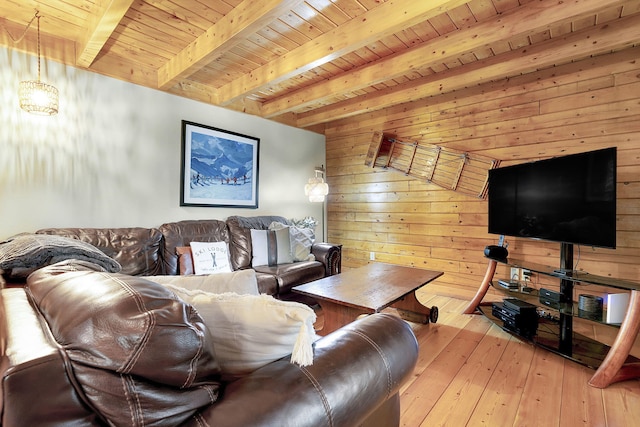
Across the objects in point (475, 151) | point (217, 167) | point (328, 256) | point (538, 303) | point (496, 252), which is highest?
point (475, 151)

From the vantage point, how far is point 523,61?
109 inches

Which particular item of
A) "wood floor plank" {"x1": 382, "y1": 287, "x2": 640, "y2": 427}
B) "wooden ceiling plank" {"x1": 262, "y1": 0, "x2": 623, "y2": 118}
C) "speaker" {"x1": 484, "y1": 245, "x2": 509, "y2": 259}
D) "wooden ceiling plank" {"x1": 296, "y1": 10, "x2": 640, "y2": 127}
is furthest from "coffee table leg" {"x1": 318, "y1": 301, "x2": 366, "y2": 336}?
"wooden ceiling plank" {"x1": 296, "y1": 10, "x2": 640, "y2": 127}

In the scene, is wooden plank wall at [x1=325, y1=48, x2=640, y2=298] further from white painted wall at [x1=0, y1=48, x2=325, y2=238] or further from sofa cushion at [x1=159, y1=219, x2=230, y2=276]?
sofa cushion at [x1=159, y1=219, x2=230, y2=276]

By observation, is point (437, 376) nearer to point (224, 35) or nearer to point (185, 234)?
point (185, 234)

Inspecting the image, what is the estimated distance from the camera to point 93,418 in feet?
1.77

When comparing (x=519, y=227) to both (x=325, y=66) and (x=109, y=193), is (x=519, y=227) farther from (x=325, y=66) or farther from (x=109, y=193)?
(x=109, y=193)

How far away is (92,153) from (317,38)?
7.43 feet

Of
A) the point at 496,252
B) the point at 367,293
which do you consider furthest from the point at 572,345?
the point at 367,293

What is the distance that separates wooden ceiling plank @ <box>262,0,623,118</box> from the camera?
2.02 meters

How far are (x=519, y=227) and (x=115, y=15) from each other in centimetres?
354

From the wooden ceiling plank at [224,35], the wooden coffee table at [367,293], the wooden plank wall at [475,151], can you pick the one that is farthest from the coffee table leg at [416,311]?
the wooden ceiling plank at [224,35]

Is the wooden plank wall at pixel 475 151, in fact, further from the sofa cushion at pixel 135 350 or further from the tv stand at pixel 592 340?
the sofa cushion at pixel 135 350

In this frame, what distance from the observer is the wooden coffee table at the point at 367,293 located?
1.98m

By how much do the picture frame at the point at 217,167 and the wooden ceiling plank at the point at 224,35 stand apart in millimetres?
A: 591
